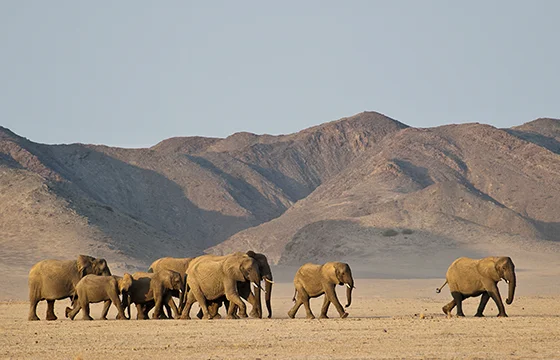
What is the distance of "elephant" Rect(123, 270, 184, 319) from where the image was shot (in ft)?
101

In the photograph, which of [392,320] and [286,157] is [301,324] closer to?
[392,320]

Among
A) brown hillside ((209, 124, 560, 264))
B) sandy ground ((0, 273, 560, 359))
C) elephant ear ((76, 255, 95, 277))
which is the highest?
brown hillside ((209, 124, 560, 264))

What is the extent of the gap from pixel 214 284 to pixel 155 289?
6.20 feet

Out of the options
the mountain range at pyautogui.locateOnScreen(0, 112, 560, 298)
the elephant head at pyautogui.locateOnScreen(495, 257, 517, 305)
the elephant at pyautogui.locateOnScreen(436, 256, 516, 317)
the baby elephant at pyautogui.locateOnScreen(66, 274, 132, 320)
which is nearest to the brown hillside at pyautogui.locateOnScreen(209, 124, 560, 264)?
the mountain range at pyautogui.locateOnScreen(0, 112, 560, 298)

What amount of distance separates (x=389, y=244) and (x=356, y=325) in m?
55.6

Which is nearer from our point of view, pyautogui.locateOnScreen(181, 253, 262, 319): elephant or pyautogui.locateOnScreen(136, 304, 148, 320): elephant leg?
pyautogui.locateOnScreen(181, 253, 262, 319): elephant

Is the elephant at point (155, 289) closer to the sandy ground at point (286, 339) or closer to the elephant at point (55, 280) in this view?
the elephant at point (55, 280)

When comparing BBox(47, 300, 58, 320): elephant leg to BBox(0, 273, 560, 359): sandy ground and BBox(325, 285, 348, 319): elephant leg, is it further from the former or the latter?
BBox(325, 285, 348, 319): elephant leg

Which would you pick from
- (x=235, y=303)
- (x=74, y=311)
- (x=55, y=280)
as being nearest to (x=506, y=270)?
(x=235, y=303)

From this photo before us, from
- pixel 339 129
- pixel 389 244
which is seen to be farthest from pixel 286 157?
pixel 389 244

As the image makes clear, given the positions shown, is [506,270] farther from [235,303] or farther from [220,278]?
[220,278]

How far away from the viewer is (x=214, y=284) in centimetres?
3025

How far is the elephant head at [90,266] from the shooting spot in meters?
31.9

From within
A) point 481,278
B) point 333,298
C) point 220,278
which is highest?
point 220,278
